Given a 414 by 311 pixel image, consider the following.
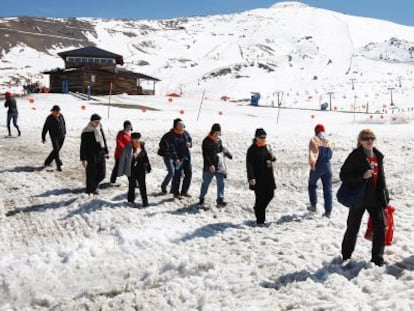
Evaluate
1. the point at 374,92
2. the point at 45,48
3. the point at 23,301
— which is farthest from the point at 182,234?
the point at 45,48

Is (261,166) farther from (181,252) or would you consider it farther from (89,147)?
(89,147)

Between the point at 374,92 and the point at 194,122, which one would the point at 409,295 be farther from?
the point at 374,92

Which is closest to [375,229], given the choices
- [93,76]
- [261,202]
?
[261,202]

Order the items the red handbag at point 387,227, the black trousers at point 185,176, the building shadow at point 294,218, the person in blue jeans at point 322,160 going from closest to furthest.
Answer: the red handbag at point 387,227 → the person in blue jeans at point 322,160 → the building shadow at point 294,218 → the black trousers at point 185,176

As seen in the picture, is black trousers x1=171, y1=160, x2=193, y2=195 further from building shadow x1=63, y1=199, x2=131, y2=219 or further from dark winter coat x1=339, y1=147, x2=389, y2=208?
dark winter coat x1=339, y1=147, x2=389, y2=208

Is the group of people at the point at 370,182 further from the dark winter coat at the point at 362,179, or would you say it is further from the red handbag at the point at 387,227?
the red handbag at the point at 387,227

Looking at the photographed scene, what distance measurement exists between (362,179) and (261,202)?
328cm

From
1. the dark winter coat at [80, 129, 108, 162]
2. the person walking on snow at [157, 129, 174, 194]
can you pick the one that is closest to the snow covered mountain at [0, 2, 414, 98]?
the person walking on snow at [157, 129, 174, 194]

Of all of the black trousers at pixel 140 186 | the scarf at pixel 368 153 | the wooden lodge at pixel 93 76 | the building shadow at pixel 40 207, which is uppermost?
the wooden lodge at pixel 93 76

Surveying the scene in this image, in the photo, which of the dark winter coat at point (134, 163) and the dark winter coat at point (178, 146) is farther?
the dark winter coat at point (178, 146)

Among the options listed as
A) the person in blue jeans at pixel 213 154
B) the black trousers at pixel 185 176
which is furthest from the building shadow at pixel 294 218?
the black trousers at pixel 185 176

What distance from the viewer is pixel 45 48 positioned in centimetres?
17162

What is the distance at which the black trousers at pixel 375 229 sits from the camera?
249 inches

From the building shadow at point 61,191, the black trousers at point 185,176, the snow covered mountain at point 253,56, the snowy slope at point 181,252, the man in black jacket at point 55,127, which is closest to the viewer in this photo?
the snowy slope at point 181,252
